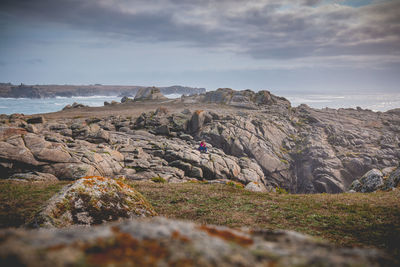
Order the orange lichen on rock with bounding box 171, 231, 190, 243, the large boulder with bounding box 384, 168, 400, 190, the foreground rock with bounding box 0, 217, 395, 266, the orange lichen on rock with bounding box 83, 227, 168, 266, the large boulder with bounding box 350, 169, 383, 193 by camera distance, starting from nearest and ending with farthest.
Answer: the foreground rock with bounding box 0, 217, 395, 266 < the orange lichen on rock with bounding box 83, 227, 168, 266 < the orange lichen on rock with bounding box 171, 231, 190, 243 < the large boulder with bounding box 384, 168, 400, 190 < the large boulder with bounding box 350, 169, 383, 193

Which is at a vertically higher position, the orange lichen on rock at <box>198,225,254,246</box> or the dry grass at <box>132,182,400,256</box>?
the orange lichen on rock at <box>198,225,254,246</box>

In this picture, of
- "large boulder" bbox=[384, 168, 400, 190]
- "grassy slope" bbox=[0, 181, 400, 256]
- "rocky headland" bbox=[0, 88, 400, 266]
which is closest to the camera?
"rocky headland" bbox=[0, 88, 400, 266]

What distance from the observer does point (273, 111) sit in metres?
95.3

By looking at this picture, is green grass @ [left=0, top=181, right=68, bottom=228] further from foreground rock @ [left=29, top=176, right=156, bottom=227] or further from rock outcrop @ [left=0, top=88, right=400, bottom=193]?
rock outcrop @ [left=0, top=88, right=400, bottom=193]

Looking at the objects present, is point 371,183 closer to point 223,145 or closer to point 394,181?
point 394,181

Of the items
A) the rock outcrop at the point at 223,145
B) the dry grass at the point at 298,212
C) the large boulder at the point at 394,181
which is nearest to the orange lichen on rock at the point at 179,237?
the dry grass at the point at 298,212

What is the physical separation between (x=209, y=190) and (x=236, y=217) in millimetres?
7099

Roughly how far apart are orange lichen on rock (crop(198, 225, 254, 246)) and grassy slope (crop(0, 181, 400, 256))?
971cm

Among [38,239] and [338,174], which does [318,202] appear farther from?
[338,174]

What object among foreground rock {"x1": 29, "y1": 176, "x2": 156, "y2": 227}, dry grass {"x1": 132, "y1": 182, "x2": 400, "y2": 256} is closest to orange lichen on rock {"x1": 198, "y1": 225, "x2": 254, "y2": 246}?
foreground rock {"x1": 29, "y1": 176, "x2": 156, "y2": 227}

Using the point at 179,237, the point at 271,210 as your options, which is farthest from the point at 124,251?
the point at 271,210

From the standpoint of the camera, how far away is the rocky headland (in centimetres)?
312

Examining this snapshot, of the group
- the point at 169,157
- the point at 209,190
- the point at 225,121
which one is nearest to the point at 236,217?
the point at 209,190

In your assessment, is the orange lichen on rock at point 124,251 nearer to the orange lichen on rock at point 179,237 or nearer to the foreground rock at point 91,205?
the orange lichen on rock at point 179,237
